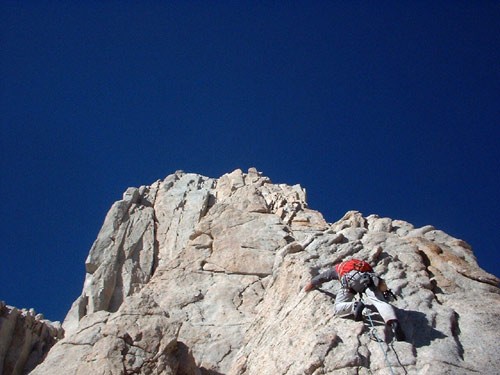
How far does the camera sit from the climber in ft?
42.3

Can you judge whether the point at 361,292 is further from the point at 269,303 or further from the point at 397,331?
the point at 269,303

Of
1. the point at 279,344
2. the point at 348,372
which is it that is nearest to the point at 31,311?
the point at 279,344

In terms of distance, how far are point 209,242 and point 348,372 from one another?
16.3 m

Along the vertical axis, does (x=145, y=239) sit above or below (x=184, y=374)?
above

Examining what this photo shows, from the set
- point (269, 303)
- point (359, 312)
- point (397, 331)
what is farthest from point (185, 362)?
point (397, 331)

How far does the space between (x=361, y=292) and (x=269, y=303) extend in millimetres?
5954

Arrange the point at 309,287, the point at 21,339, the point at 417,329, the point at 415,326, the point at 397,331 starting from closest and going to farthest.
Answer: the point at 397,331
the point at 417,329
the point at 415,326
the point at 309,287
the point at 21,339

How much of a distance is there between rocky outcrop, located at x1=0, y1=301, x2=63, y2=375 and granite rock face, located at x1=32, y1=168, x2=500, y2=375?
14.9ft

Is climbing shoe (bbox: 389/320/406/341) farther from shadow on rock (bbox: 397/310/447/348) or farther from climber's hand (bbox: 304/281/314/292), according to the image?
climber's hand (bbox: 304/281/314/292)

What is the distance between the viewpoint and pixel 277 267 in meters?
20.9

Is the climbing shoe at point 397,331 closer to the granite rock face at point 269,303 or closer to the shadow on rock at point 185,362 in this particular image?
the granite rock face at point 269,303

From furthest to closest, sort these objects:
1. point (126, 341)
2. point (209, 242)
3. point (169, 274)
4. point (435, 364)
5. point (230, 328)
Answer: point (209, 242) < point (169, 274) < point (230, 328) < point (126, 341) < point (435, 364)

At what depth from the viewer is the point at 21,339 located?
104 feet

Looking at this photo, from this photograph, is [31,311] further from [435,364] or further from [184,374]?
[435,364]
